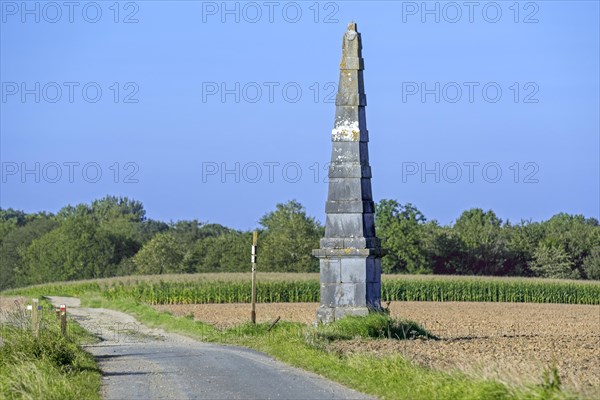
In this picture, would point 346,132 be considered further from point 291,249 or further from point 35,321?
point 291,249

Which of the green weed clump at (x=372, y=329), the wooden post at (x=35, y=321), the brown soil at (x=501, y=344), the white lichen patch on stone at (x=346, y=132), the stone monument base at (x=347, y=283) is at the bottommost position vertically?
the brown soil at (x=501, y=344)

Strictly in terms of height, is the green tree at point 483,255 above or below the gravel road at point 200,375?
above

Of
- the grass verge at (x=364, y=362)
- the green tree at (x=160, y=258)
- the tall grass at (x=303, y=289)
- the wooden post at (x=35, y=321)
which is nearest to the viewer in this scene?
the grass verge at (x=364, y=362)

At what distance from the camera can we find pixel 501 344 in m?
24.5

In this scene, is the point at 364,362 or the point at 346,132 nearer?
the point at 364,362

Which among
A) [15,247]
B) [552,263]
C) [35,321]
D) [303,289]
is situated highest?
[15,247]

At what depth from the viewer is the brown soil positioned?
15750mm

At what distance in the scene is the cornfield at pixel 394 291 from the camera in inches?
2408

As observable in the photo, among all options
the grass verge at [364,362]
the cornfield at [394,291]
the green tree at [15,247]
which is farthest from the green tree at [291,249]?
the grass verge at [364,362]

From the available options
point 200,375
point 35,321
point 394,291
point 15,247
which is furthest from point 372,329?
point 15,247

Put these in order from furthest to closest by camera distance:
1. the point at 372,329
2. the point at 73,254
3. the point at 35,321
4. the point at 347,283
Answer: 1. the point at 73,254
2. the point at 347,283
3. the point at 372,329
4. the point at 35,321

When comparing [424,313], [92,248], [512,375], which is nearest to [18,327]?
[512,375]

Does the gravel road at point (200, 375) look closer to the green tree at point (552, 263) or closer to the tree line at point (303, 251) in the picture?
the tree line at point (303, 251)

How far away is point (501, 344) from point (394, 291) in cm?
4093
